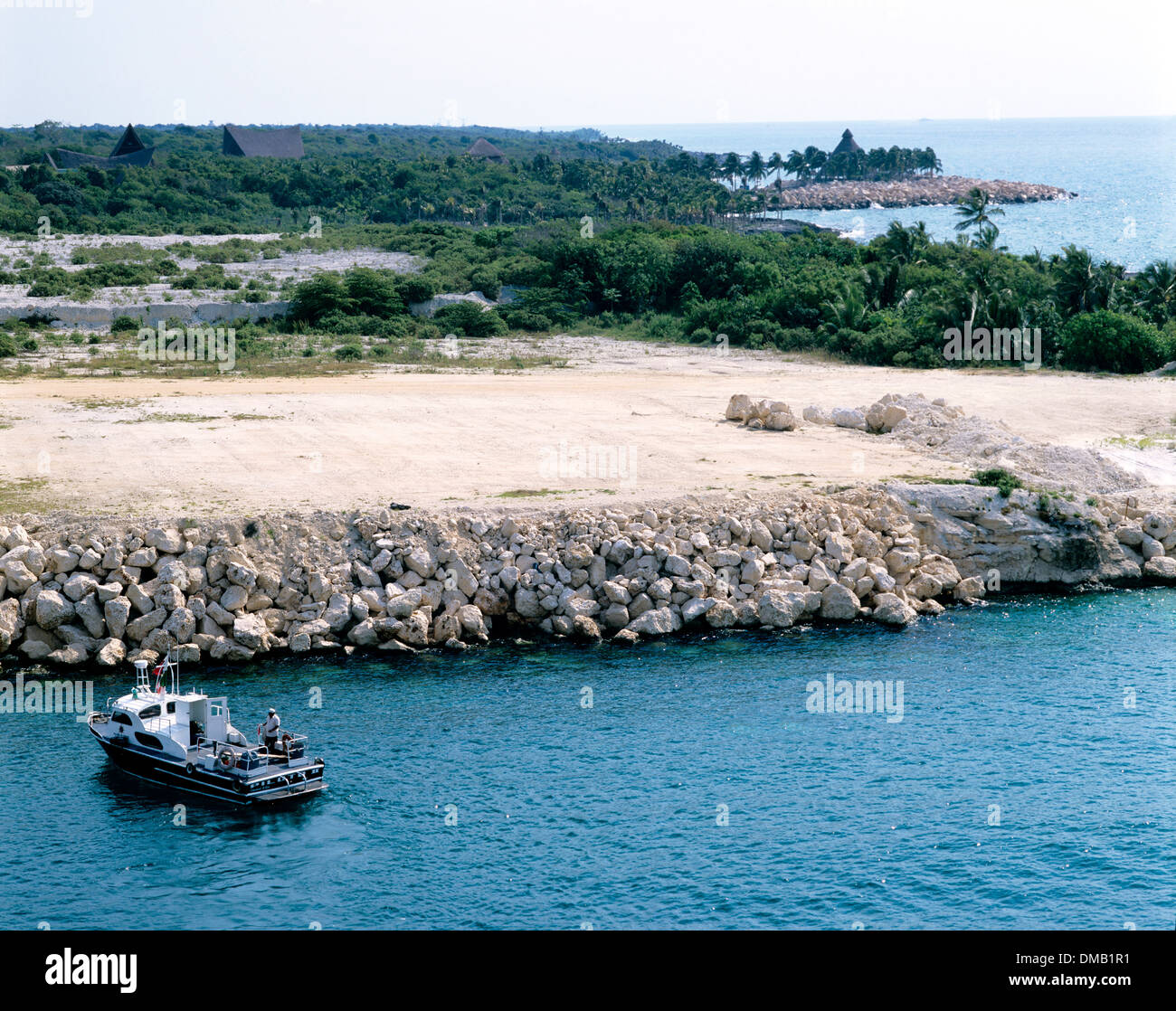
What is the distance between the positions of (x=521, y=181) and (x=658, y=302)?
70691mm

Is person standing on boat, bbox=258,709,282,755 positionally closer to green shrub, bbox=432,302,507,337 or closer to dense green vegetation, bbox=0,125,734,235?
green shrub, bbox=432,302,507,337

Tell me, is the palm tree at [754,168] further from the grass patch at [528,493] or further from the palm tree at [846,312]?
the grass patch at [528,493]

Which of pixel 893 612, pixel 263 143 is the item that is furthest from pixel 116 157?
pixel 893 612

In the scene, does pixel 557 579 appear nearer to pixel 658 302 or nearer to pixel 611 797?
pixel 611 797

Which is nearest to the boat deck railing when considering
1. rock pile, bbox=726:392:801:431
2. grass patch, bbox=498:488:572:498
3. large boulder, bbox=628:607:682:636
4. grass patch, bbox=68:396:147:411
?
large boulder, bbox=628:607:682:636

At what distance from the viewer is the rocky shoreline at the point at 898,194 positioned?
585 ft

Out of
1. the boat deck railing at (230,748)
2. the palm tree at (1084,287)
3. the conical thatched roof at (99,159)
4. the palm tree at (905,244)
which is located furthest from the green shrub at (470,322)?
the conical thatched roof at (99,159)

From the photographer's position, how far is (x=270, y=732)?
80.8 feet

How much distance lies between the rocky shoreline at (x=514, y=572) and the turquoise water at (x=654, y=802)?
1.15 meters

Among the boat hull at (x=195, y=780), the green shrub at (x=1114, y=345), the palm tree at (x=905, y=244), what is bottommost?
the boat hull at (x=195, y=780)

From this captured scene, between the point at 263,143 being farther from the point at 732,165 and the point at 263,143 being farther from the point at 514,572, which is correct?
the point at 514,572

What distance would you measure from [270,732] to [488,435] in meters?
19.8

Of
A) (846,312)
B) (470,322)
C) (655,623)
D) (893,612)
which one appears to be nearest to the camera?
(655,623)
